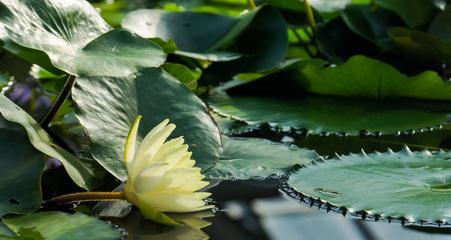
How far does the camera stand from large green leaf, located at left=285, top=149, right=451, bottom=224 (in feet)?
3.13

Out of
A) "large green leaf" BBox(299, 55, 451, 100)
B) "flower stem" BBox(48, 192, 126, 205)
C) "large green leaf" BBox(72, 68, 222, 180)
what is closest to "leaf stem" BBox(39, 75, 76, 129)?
"large green leaf" BBox(72, 68, 222, 180)

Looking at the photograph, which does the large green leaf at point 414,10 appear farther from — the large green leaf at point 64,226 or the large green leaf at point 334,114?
the large green leaf at point 64,226

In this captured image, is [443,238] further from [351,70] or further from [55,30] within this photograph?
[351,70]

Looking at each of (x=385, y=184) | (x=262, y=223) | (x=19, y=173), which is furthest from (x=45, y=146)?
(x=385, y=184)

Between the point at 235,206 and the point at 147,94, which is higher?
the point at 147,94

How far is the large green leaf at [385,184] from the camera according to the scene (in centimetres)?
95

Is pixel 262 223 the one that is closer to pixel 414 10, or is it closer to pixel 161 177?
pixel 161 177

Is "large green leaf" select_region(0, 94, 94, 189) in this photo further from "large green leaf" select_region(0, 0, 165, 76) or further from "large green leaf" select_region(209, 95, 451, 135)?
"large green leaf" select_region(209, 95, 451, 135)

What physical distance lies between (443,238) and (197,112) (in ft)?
1.37

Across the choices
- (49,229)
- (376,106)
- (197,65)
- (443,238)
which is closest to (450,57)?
(376,106)

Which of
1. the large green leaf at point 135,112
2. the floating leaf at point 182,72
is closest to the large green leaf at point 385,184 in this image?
the large green leaf at point 135,112

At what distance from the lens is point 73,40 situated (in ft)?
3.64

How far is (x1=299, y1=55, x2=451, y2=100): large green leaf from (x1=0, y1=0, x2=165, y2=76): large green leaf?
1.88 ft

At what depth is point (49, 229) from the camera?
89cm
